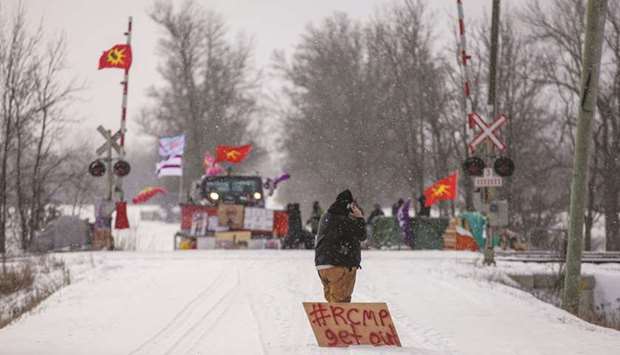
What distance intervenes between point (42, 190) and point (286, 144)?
83.8 ft

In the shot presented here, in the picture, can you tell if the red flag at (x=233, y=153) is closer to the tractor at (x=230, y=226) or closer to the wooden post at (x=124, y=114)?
the tractor at (x=230, y=226)

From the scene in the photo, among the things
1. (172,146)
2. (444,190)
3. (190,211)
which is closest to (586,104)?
(444,190)

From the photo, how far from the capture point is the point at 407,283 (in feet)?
56.9

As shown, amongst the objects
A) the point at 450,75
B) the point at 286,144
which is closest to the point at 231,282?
the point at 450,75

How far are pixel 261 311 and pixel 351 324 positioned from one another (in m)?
2.98

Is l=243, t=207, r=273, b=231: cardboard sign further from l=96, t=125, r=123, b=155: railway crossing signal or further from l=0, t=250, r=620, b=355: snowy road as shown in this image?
l=0, t=250, r=620, b=355: snowy road

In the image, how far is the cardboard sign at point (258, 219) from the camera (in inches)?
1083

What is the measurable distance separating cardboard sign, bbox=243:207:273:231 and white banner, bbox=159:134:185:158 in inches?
162

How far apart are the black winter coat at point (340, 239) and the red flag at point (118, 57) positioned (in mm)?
15622

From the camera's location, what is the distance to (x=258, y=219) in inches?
1089

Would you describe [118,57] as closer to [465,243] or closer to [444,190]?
[444,190]

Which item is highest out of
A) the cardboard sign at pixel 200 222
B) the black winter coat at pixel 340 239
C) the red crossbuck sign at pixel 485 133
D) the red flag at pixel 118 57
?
the red flag at pixel 118 57

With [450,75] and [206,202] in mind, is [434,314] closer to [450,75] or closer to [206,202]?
[206,202]

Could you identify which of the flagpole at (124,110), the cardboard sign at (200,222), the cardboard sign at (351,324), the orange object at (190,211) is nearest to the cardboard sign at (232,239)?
the cardboard sign at (200,222)
